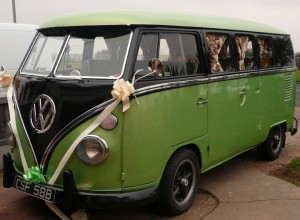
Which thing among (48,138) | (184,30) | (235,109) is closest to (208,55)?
(184,30)

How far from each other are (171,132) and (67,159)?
109 centimetres

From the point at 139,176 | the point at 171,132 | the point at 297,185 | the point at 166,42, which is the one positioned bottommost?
the point at 297,185

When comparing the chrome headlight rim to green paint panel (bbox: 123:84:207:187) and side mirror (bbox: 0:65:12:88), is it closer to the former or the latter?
green paint panel (bbox: 123:84:207:187)

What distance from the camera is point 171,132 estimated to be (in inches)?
165

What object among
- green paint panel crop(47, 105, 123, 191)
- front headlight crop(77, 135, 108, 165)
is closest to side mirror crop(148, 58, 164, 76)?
green paint panel crop(47, 105, 123, 191)

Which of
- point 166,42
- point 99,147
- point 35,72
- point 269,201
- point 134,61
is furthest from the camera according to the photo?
point 269,201

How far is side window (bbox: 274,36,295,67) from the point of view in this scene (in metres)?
6.88

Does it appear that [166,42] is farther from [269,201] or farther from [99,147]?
[269,201]

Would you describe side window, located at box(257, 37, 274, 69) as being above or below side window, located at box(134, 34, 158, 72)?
below

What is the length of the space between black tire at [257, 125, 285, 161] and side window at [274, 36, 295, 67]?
1127 mm

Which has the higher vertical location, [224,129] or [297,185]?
[224,129]

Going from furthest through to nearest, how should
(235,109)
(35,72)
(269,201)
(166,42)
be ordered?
(235,109)
(269,201)
(35,72)
(166,42)

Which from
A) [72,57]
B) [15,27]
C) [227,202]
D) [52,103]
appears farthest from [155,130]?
[15,27]

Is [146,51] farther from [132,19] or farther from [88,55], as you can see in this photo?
[88,55]
